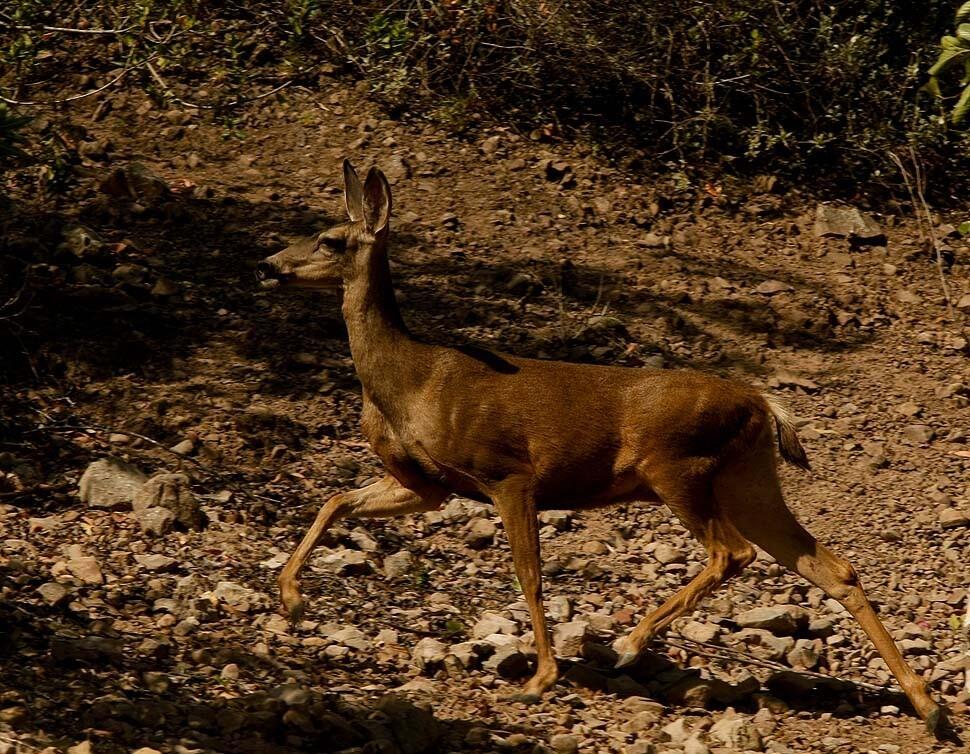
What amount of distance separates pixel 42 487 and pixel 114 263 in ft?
8.53

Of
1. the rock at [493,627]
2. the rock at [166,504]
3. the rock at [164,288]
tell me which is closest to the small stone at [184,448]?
the rock at [166,504]

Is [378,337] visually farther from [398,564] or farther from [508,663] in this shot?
[508,663]

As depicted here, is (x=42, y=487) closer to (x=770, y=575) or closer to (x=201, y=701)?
(x=201, y=701)

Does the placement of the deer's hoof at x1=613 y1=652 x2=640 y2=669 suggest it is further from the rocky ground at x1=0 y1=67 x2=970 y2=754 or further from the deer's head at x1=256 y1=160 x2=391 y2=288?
the deer's head at x1=256 y1=160 x2=391 y2=288

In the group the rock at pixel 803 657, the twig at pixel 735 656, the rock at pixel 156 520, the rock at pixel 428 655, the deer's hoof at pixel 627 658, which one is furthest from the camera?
the rock at pixel 156 520

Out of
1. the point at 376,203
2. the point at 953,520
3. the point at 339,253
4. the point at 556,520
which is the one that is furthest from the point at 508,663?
the point at 953,520

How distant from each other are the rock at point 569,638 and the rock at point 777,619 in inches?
36.6

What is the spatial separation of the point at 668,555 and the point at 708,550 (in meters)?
1.41

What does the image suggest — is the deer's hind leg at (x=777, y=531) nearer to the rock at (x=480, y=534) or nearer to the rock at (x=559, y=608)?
the rock at (x=559, y=608)

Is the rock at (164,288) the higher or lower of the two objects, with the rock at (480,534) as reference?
higher

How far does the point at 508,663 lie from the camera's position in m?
7.30

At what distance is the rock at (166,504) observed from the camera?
330 inches

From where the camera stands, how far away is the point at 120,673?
259 inches

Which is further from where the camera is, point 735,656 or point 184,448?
point 184,448
